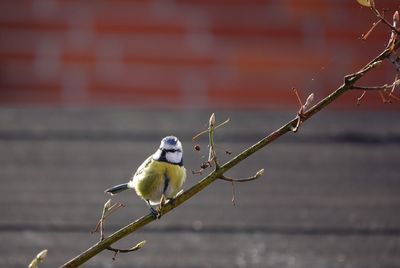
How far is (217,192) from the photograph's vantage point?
2.73 m

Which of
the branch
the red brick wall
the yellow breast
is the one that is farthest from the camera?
the red brick wall

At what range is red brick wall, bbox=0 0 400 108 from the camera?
3.75 meters

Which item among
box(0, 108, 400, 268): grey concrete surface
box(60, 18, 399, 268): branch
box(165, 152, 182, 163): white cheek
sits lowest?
box(0, 108, 400, 268): grey concrete surface

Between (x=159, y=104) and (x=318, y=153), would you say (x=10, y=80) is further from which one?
(x=318, y=153)

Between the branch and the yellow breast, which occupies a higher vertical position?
the branch

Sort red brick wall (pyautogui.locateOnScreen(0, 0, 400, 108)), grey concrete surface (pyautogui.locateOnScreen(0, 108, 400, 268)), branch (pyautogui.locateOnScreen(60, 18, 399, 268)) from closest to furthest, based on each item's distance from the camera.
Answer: branch (pyautogui.locateOnScreen(60, 18, 399, 268)) → grey concrete surface (pyautogui.locateOnScreen(0, 108, 400, 268)) → red brick wall (pyautogui.locateOnScreen(0, 0, 400, 108))

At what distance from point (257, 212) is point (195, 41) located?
1.43 meters

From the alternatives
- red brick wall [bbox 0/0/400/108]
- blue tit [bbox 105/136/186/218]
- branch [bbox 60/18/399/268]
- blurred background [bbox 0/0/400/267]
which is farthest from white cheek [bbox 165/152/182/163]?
red brick wall [bbox 0/0/400/108]

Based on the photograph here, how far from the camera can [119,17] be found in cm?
382

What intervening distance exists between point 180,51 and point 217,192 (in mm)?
1185

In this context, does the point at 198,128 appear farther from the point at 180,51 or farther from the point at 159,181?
the point at 180,51

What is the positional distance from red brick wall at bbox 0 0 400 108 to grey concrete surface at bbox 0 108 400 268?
0.63 meters

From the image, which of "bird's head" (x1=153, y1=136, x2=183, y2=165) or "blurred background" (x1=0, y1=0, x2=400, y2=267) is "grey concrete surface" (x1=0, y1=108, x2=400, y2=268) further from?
"bird's head" (x1=153, y1=136, x2=183, y2=165)

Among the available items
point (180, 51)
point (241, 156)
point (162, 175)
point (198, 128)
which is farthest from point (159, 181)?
point (180, 51)
